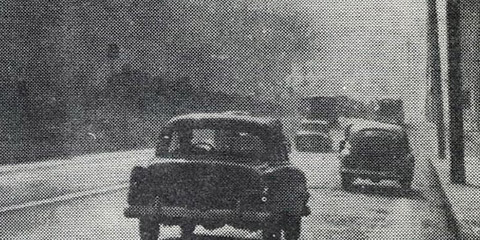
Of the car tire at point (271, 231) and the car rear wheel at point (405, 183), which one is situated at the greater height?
the car tire at point (271, 231)

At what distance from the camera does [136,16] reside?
141 ft

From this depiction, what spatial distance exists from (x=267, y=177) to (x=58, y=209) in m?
5.29

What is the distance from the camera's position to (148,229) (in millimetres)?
8492

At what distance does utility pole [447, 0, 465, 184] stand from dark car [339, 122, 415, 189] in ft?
3.39

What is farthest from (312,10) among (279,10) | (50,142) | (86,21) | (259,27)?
(50,142)

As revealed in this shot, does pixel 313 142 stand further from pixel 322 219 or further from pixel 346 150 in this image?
pixel 322 219

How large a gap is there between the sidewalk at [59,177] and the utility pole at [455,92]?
7616 millimetres

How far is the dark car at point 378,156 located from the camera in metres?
16.3

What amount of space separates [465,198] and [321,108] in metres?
29.6

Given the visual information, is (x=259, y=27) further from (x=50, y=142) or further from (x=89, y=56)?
(x=50, y=142)

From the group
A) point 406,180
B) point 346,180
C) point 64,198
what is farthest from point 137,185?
point 406,180

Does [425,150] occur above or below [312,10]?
below

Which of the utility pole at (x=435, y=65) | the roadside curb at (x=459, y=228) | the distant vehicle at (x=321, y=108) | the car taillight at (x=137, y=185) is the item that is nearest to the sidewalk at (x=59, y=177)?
the car taillight at (x=137, y=185)

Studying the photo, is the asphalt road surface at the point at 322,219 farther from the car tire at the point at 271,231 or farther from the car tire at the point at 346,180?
the car tire at the point at 271,231
